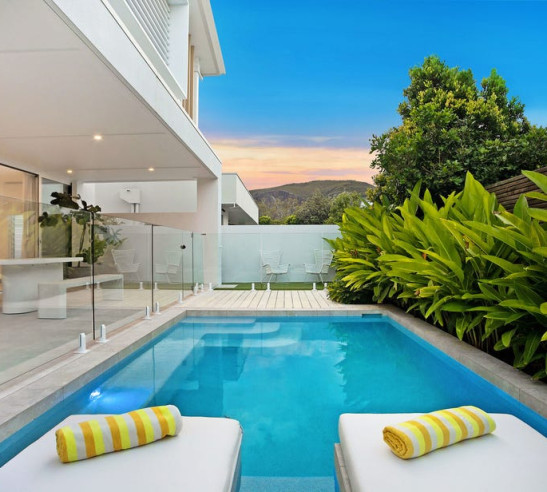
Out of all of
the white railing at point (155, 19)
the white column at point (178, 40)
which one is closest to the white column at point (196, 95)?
the white column at point (178, 40)

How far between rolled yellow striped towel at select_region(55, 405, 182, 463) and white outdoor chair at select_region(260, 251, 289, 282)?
375 inches

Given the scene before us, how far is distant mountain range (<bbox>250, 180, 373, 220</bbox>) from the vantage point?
52.3 meters

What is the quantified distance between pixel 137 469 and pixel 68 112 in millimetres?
5035

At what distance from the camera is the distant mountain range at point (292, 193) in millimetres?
52344

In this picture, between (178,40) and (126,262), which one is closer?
(126,262)

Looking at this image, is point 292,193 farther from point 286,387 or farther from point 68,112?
point 286,387

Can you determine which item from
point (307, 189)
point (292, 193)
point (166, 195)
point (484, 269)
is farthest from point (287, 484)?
point (292, 193)

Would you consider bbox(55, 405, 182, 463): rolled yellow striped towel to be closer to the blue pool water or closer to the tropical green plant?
the blue pool water

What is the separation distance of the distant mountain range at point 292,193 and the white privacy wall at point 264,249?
39.5 metres

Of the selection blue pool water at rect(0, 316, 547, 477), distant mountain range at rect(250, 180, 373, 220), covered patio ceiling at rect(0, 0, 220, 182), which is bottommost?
blue pool water at rect(0, 316, 547, 477)

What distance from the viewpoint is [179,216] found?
A: 443 inches

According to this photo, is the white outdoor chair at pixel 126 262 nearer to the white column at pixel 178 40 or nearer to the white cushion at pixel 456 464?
the white cushion at pixel 456 464

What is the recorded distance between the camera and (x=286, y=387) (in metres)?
3.78

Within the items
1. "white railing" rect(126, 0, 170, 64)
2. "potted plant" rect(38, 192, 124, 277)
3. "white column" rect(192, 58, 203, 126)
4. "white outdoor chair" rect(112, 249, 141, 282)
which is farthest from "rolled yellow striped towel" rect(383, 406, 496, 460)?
"white column" rect(192, 58, 203, 126)
